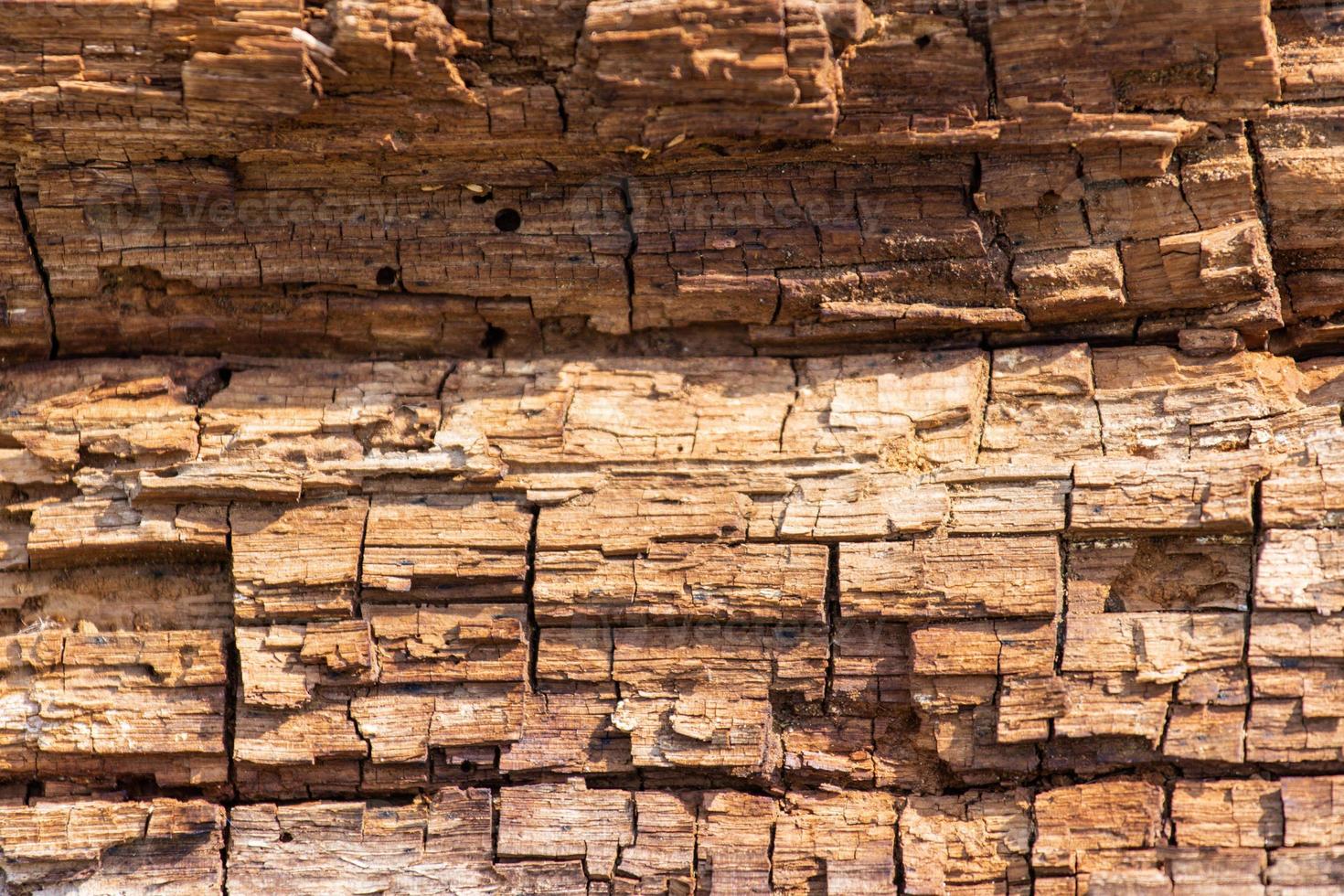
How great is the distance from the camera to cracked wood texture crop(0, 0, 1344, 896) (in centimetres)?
363

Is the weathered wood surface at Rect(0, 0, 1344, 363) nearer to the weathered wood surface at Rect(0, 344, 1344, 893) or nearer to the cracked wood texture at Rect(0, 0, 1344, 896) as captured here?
the cracked wood texture at Rect(0, 0, 1344, 896)

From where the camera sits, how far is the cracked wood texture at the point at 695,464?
3635mm

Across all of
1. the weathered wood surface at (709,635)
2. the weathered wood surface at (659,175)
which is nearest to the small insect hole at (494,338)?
the weathered wood surface at (659,175)

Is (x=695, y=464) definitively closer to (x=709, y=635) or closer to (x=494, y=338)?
(x=709, y=635)

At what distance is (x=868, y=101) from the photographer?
376 cm

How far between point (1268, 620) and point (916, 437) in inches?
52.8

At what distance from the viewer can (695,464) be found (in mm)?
3854

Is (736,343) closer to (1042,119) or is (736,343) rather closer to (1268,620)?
(1042,119)

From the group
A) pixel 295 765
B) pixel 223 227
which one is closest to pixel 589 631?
pixel 295 765

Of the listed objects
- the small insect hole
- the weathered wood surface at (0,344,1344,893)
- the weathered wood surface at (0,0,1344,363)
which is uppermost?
the weathered wood surface at (0,0,1344,363)

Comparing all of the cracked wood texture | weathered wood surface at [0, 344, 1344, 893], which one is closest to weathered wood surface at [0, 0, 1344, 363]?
the cracked wood texture

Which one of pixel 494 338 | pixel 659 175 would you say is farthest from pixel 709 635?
pixel 659 175

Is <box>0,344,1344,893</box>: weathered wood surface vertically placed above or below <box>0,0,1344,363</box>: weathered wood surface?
below

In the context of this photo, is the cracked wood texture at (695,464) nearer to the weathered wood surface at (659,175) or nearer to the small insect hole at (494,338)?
the weathered wood surface at (659,175)
